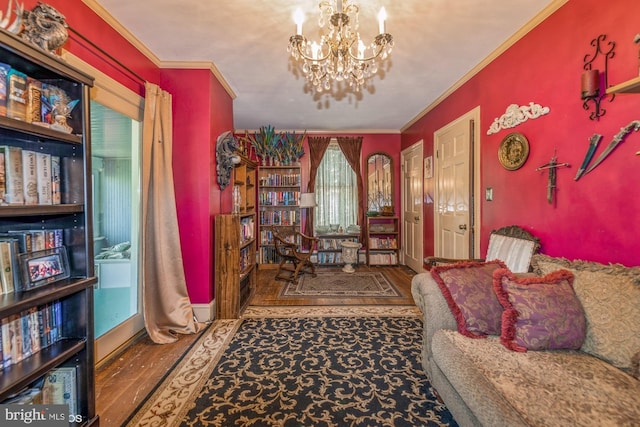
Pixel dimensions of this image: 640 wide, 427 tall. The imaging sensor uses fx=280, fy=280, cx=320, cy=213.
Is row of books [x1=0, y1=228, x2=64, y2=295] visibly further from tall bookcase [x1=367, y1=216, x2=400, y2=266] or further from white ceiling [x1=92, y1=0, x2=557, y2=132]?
tall bookcase [x1=367, y1=216, x2=400, y2=266]

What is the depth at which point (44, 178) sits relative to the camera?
49.8 inches

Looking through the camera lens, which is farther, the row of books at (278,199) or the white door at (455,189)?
the row of books at (278,199)

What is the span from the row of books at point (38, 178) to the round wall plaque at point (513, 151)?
3.01 metres

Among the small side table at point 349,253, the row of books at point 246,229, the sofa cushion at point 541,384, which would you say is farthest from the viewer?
the small side table at point 349,253

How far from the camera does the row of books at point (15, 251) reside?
3.69 feet

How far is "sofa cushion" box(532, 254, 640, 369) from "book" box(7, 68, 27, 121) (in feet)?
9.17

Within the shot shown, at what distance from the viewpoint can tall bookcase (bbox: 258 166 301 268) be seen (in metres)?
5.44

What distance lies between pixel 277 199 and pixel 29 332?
14.3 ft

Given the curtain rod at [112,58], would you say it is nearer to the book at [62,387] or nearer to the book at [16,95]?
the book at [16,95]

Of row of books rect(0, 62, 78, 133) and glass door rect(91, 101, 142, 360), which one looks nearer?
row of books rect(0, 62, 78, 133)

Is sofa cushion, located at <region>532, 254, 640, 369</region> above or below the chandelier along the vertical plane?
below

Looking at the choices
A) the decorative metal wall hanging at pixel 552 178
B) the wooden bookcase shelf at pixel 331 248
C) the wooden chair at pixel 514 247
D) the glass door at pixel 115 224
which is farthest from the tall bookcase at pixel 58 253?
the wooden bookcase shelf at pixel 331 248

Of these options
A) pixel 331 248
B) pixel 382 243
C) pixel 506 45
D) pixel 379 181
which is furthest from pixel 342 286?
pixel 506 45

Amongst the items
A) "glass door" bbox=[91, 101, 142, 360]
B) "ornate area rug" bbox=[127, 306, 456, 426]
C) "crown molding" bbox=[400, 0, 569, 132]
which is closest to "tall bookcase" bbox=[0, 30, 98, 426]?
"ornate area rug" bbox=[127, 306, 456, 426]
